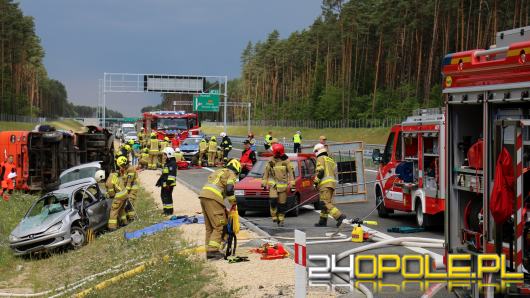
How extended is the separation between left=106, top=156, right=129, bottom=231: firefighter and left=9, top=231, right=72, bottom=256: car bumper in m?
1.29

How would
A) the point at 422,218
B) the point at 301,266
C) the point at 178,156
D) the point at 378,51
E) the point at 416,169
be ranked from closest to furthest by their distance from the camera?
the point at 301,266 → the point at 422,218 → the point at 416,169 → the point at 178,156 → the point at 378,51

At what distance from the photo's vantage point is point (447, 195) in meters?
7.80

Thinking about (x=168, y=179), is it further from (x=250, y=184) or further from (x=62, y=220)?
(x=62, y=220)

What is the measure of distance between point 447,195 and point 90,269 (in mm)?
8052

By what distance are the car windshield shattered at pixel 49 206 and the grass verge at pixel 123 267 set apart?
969 mm

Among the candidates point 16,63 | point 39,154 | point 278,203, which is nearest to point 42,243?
point 278,203

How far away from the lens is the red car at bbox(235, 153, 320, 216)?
1678 centimetres

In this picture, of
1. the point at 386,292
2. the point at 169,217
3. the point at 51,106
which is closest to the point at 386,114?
the point at 169,217

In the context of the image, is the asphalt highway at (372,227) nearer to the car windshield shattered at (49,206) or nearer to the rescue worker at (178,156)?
the car windshield shattered at (49,206)

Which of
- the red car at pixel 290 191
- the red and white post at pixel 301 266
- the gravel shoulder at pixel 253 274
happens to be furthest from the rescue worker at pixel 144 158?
the red and white post at pixel 301 266

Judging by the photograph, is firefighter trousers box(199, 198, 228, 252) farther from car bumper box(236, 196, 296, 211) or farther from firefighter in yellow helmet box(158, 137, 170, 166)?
firefighter in yellow helmet box(158, 137, 170, 166)

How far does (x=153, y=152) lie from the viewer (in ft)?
110

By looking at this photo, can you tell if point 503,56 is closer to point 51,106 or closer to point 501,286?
point 501,286

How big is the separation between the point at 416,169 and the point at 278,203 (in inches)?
120
